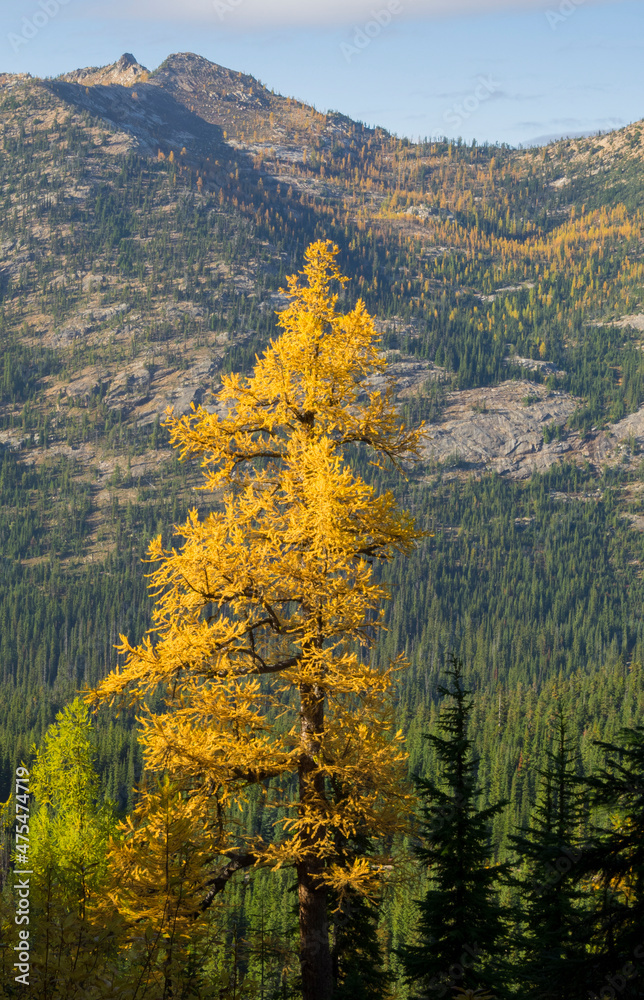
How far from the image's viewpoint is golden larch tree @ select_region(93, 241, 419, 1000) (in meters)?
17.4

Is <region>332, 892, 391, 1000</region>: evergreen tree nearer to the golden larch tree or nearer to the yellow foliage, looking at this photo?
the golden larch tree

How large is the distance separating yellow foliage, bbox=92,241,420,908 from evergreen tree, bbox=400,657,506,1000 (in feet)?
17.1

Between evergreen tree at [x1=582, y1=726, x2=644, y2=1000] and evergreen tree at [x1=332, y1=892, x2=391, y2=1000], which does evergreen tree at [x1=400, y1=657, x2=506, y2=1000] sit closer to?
evergreen tree at [x1=332, y1=892, x2=391, y2=1000]

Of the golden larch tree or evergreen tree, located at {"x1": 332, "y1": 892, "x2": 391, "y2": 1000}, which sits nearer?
the golden larch tree

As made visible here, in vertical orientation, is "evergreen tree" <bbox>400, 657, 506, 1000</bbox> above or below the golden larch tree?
below

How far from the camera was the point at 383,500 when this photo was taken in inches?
704

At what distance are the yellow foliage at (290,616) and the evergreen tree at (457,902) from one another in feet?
17.1

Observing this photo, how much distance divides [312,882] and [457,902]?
673 centimetres

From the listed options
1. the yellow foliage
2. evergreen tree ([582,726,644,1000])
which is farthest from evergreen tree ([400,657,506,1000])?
evergreen tree ([582,726,644,1000])

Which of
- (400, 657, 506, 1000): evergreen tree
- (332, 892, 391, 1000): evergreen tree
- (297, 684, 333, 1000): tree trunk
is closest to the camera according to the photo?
(297, 684, 333, 1000): tree trunk

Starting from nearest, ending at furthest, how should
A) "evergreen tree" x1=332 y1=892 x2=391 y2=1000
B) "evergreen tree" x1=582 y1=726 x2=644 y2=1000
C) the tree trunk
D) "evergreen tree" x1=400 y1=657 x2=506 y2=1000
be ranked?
1. "evergreen tree" x1=582 y1=726 x2=644 y2=1000
2. the tree trunk
3. "evergreen tree" x1=400 y1=657 x2=506 y2=1000
4. "evergreen tree" x1=332 y1=892 x2=391 y2=1000

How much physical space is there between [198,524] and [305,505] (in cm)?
218

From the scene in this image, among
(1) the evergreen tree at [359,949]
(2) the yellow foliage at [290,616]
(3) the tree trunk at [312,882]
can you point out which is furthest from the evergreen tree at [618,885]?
(1) the evergreen tree at [359,949]

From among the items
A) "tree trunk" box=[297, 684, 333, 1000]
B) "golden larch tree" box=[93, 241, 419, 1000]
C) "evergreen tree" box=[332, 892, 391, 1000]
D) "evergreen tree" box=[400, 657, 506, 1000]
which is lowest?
"evergreen tree" box=[332, 892, 391, 1000]
